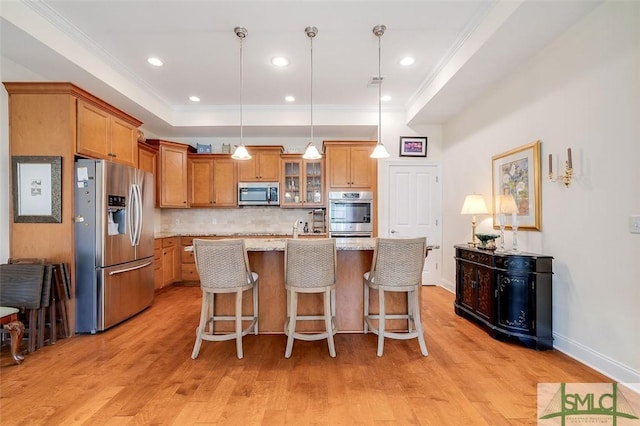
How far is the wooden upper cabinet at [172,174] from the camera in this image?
4.74 metres

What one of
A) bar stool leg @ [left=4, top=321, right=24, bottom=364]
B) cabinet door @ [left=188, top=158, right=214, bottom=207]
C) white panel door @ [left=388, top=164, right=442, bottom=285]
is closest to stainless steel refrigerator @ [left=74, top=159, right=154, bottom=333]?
bar stool leg @ [left=4, top=321, right=24, bottom=364]

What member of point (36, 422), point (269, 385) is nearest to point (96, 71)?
point (36, 422)

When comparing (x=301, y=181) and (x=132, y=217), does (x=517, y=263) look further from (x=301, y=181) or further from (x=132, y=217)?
(x=132, y=217)

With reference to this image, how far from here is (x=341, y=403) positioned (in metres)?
1.81

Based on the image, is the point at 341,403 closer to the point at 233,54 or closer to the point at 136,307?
the point at 136,307

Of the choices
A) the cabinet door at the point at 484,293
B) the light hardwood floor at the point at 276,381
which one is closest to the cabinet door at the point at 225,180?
the light hardwood floor at the point at 276,381

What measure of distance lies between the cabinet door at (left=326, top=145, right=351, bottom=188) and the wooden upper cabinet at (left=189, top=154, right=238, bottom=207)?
169 cm

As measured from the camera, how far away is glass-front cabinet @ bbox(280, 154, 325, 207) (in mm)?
5055

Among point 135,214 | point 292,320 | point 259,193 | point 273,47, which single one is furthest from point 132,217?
point 273,47

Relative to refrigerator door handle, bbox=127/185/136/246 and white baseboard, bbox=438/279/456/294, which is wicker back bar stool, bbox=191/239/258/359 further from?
white baseboard, bbox=438/279/456/294

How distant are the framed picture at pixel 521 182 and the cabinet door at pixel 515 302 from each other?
1.87 feet

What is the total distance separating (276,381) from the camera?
2.05m

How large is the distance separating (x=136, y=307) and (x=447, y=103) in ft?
15.3

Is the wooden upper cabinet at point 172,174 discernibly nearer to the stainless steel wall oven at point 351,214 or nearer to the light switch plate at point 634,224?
the stainless steel wall oven at point 351,214
